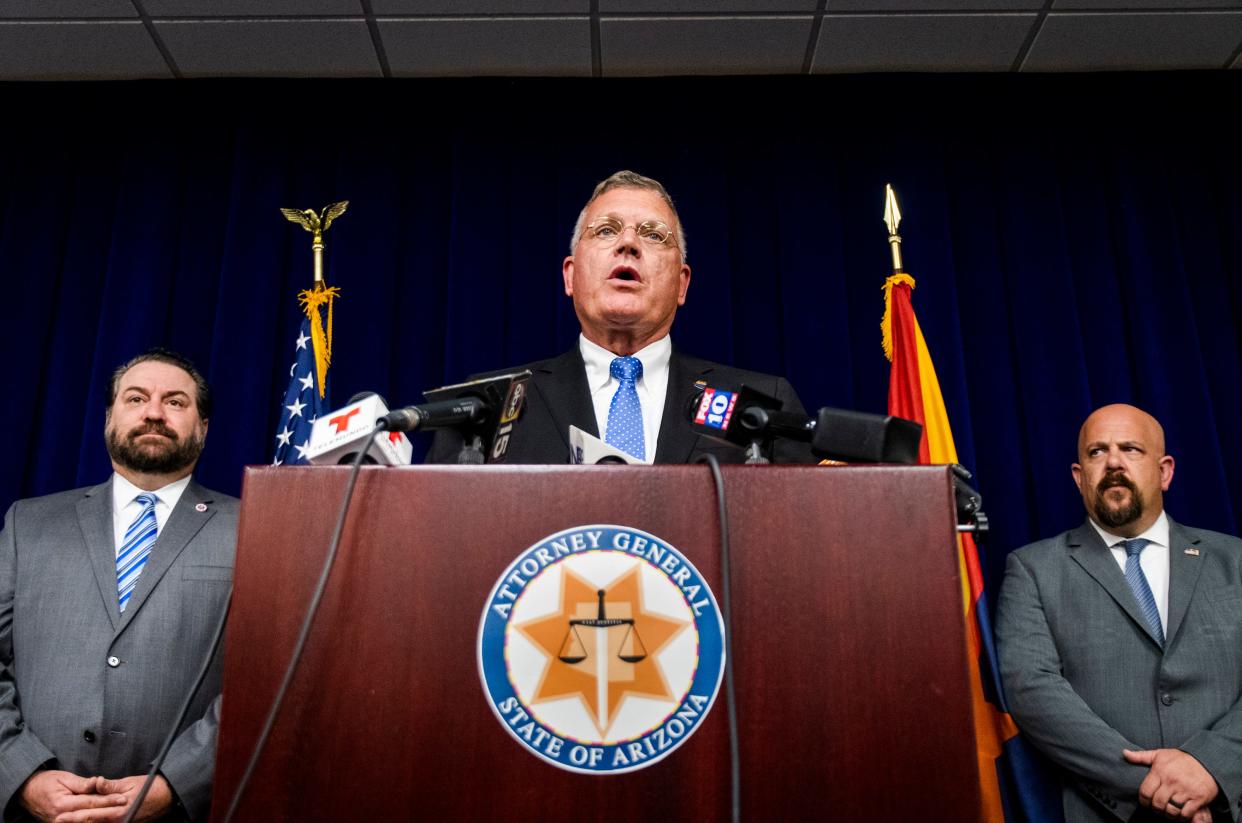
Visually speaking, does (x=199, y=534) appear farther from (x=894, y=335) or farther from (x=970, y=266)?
(x=970, y=266)

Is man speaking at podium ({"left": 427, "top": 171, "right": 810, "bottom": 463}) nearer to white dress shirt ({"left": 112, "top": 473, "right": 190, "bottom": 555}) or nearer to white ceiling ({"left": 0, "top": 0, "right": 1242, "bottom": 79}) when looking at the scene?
white dress shirt ({"left": 112, "top": 473, "right": 190, "bottom": 555})

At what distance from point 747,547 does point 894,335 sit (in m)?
2.29

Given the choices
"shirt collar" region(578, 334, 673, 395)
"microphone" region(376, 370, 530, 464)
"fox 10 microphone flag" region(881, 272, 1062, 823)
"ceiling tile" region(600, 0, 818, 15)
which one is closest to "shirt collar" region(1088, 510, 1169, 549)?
"fox 10 microphone flag" region(881, 272, 1062, 823)

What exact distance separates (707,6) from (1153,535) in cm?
215

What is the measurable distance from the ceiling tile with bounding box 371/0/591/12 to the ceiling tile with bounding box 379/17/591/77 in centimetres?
4

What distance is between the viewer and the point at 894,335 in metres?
2.99

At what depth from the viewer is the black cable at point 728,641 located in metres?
0.77

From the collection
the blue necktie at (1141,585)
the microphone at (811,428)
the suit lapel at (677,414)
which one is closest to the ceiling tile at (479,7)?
the suit lapel at (677,414)

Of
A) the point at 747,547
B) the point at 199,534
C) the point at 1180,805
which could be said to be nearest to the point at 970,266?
the point at 1180,805

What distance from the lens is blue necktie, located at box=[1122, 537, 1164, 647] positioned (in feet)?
8.05

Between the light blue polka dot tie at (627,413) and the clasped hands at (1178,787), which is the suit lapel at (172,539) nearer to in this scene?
the light blue polka dot tie at (627,413)

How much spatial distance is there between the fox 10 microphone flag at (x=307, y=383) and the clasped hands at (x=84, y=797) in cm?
114

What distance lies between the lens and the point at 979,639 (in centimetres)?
275

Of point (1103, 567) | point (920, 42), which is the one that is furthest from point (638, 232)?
point (920, 42)
